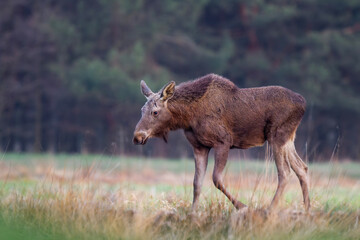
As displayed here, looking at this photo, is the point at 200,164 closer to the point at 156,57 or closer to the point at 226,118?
the point at 226,118

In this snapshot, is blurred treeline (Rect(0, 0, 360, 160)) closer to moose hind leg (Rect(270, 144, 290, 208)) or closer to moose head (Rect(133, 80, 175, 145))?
moose head (Rect(133, 80, 175, 145))

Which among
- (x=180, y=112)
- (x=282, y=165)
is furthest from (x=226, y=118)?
(x=282, y=165)

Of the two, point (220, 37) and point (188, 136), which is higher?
point (220, 37)

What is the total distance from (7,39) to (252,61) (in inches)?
571

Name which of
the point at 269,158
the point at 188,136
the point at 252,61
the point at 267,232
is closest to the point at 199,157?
the point at 188,136

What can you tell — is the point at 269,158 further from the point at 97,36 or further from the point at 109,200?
the point at 97,36

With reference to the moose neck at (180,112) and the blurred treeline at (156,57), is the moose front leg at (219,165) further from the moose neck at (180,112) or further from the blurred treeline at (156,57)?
the blurred treeline at (156,57)

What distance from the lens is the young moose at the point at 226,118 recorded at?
370 inches

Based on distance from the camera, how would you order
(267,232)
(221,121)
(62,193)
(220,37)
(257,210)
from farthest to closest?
(220,37), (221,121), (62,193), (257,210), (267,232)

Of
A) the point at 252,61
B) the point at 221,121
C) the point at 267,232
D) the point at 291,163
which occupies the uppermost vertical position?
the point at 252,61

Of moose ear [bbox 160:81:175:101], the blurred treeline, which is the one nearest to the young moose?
moose ear [bbox 160:81:175:101]

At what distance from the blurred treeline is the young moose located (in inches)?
733

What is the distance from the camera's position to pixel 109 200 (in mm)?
8789

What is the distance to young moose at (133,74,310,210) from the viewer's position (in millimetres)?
9406
